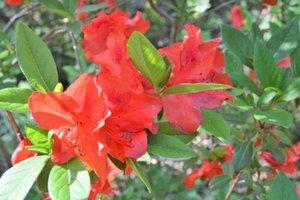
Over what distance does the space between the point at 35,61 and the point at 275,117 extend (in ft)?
2.00

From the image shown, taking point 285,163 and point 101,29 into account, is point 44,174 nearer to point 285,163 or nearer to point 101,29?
point 101,29

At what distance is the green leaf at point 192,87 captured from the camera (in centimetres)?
63

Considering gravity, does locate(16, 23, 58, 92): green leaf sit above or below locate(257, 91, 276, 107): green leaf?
above

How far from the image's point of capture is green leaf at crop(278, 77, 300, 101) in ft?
3.23

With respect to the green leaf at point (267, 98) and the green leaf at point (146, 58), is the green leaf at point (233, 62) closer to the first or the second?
the green leaf at point (267, 98)

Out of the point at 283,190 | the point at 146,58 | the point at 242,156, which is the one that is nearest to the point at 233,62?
the point at 242,156

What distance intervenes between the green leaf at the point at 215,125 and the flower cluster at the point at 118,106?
46 millimetres

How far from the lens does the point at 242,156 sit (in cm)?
118

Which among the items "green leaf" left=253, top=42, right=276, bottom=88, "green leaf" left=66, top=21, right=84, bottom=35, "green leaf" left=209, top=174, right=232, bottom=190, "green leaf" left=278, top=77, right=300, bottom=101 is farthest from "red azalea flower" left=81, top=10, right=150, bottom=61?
"green leaf" left=209, top=174, right=232, bottom=190

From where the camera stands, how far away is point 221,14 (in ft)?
15.7

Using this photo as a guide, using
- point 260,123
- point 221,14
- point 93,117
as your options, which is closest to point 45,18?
point 221,14

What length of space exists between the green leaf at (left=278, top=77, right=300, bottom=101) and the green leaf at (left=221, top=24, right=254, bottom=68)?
0.72ft

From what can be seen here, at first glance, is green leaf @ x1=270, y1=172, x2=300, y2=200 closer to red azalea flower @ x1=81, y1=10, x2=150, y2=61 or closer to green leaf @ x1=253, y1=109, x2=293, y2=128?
green leaf @ x1=253, y1=109, x2=293, y2=128

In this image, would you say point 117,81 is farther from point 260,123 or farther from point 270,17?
point 270,17
